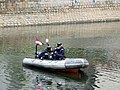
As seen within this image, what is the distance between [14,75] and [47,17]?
126 feet

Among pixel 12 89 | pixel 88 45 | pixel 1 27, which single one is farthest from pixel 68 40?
pixel 12 89

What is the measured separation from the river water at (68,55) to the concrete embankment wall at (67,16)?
1218 cm

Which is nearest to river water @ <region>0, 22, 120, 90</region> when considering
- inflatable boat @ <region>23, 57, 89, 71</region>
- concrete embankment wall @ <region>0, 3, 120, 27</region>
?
inflatable boat @ <region>23, 57, 89, 71</region>

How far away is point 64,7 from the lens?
6519 cm

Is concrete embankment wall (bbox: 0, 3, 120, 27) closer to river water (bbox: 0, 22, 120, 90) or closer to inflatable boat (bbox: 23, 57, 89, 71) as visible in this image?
river water (bbox: 0, 22, 120, 90)

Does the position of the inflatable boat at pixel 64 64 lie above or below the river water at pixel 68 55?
above

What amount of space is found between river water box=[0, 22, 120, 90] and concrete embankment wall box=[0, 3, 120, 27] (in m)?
12.2

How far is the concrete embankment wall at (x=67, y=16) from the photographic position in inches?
2336

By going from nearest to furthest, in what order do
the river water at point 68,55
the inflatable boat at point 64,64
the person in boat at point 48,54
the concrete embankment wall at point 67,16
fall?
the river water at point 68,55, the inflatable boat at point 64,64, the person in boat at point 48,54, the concrete embankment wall at point 67,16

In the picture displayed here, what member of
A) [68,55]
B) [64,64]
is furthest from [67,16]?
[64,64]

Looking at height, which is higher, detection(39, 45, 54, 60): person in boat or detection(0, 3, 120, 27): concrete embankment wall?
detection(39, 45, 54, 60): person in boat

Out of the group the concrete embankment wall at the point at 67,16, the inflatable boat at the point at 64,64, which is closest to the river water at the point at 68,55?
the inflatable boat at the point at 64,64

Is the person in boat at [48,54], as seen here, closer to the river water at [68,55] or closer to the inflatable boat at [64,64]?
the inflatable boat at [64,64]

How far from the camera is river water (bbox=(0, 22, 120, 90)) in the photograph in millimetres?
22312
